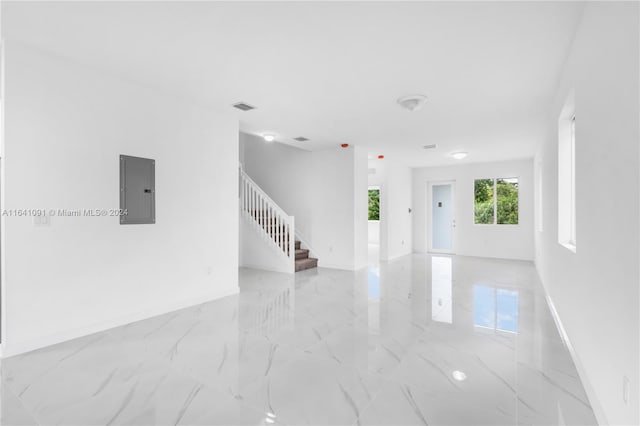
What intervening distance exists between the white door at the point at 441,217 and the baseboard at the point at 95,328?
6.98 metres

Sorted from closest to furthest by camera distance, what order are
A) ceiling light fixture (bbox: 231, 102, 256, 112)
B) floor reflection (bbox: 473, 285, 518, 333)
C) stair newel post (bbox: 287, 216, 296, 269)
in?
floor reflection (bbox: 473, 285, 518, 333) < ceiling light fixture (bbox: 231, 102, 256, 112) < stair newel post (bbox: 287, 216, 296, 269)

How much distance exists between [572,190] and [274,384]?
333 cm

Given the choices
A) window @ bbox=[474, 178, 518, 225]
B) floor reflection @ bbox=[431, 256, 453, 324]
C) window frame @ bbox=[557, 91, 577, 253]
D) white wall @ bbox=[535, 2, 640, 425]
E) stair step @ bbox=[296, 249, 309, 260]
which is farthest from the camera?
window @ bbox=[474, 178, 518, 225]

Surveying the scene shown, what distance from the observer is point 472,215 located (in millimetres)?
8789

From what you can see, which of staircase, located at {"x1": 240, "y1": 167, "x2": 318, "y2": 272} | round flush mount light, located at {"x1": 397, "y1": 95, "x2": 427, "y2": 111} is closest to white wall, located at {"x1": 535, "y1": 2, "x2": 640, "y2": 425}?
round flush mount light, located at {"x1": 397, "y1": 95, "x2": 427, "y2": 111}

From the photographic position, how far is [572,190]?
3303 mm

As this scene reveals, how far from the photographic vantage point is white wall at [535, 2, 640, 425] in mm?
1390

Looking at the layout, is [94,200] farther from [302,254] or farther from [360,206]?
[360,206]

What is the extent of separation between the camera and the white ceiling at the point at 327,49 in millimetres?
2256

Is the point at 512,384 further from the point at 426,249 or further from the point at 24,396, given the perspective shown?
the point at 426,249

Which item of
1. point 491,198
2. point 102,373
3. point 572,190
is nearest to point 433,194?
point 491,198

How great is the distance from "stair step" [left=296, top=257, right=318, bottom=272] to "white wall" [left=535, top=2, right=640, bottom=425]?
455 centimetres

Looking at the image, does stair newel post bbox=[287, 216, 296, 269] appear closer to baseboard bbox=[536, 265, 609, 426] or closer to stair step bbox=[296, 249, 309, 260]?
stair step bbox=[296, 249, 309, 260]

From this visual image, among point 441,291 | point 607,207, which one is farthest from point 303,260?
point 607,207
